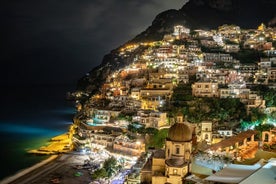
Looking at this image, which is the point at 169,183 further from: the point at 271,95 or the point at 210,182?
the point at 271,95

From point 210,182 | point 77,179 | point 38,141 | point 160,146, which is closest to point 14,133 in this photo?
point 38,141

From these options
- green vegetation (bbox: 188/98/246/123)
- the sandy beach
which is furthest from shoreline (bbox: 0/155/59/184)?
green vegetation (bbox: 188/98/246/123)

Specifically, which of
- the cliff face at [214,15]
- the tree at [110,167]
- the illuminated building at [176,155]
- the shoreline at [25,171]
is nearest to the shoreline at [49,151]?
the shoreline at [25,171]

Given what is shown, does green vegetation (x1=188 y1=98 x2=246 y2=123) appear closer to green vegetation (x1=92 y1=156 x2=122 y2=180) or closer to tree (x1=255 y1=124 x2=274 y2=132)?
tree (x1=255 y1=124 x2=274 y2=132)

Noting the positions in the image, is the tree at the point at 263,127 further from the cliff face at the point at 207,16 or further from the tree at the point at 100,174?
the cliff face at the point at 207,16

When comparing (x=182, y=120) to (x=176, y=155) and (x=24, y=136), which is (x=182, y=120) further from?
(x=24, y=136)

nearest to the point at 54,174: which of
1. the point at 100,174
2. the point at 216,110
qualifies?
the point at 100,174
